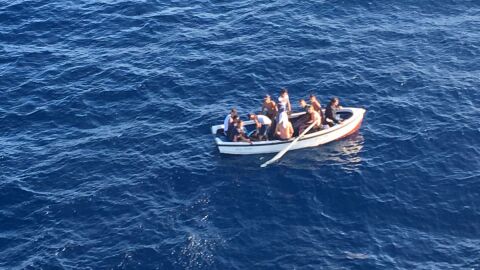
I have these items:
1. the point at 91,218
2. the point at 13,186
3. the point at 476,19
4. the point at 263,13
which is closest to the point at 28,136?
the point at 13,186

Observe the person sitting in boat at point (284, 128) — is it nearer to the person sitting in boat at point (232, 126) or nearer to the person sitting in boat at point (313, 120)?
the person sitting in boat at point (313, 120)

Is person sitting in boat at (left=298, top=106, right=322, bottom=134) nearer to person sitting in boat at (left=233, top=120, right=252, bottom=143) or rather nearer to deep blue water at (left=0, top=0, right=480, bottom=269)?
deep blue water at (left=0, top=0, right=480, bottom=269)

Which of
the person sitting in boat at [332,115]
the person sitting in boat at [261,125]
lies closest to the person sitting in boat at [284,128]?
the person sitting in boat at [261,125]

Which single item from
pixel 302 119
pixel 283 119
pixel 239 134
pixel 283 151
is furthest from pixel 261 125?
pixel 283 151

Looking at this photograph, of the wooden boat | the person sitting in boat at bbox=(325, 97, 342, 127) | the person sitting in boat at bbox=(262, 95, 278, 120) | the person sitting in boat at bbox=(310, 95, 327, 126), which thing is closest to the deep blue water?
the wooden boat

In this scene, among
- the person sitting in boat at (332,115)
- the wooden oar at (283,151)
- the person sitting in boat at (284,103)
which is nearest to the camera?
the wooden oar at (283,151)

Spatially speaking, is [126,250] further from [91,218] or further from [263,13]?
[263,13]

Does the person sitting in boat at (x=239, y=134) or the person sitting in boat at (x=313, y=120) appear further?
the person sitting in boat at (x=313, y=120)
